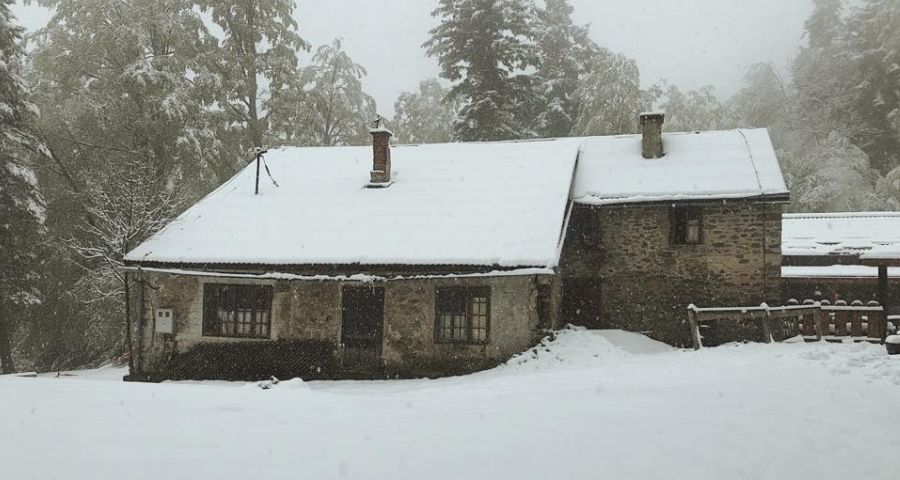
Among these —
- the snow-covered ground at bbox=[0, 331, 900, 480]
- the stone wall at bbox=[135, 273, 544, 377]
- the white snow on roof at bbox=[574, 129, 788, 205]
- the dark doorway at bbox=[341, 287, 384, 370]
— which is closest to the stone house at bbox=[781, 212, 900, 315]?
the white snow on roof at bbox=[574, 129, 788, 205]

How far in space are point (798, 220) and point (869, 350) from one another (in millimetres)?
13446

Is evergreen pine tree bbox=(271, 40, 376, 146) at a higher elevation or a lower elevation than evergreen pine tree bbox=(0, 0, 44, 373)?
higher

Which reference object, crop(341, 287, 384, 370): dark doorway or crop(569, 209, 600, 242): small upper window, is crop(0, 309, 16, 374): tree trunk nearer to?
crop(341, 287, 384, 370): dark doorway

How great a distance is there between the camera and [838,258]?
19844 mm

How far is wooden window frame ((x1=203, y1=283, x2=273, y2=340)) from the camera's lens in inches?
642

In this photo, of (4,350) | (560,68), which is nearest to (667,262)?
(4,350)

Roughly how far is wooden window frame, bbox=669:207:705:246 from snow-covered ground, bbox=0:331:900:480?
6.94 metres

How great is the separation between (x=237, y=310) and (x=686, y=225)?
12.0 meters

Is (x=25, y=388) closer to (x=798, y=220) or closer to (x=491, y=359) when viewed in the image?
(x=491, y=359)

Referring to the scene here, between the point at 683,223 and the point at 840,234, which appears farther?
the point at 840,234

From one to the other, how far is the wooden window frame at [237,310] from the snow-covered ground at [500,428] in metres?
5.62

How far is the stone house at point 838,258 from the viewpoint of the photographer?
18812 mm

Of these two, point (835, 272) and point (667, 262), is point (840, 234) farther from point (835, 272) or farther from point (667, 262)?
point (667, 262)

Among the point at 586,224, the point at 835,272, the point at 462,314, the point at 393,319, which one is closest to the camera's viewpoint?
the point at 462,314
